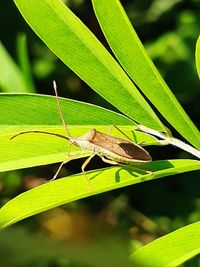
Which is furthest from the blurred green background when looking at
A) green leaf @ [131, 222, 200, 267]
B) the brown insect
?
green leaf @ [131, 222, 200, 267]

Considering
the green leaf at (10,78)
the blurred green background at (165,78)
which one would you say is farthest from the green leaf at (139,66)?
the green leaf at (10,78)

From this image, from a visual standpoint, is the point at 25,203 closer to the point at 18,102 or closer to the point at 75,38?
the point at 18,102

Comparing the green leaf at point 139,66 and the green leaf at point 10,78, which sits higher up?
the green leaf at point 10,78

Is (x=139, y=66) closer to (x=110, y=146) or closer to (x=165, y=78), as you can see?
(x=110, y=146)

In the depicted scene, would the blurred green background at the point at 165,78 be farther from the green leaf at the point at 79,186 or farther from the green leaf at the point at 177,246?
the green leaf at the point at 177,246

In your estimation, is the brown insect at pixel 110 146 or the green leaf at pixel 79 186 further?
the brown insect at pixel 110 146

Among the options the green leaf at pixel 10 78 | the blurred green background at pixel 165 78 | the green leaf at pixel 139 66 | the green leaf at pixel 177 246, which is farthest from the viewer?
the blurred green background at pixel 165 78

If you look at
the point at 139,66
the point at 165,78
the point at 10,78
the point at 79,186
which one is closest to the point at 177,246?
the point at 79,186
